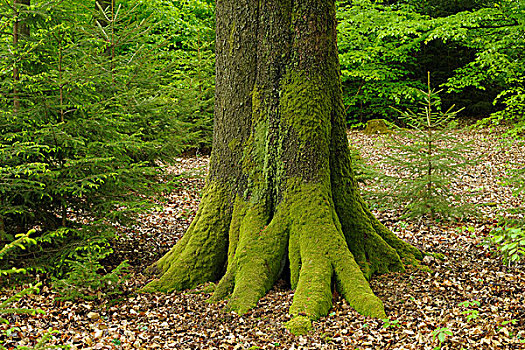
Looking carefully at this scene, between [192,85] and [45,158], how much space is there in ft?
19.5

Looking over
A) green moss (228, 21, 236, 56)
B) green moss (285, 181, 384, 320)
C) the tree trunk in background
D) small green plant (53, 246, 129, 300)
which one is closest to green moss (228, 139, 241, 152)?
green moss (285, 181, 384, 320)

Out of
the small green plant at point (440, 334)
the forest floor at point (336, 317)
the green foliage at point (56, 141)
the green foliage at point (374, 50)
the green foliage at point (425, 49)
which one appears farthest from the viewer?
the green foliage at point (374, 50)

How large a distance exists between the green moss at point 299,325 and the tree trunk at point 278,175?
1.19ft

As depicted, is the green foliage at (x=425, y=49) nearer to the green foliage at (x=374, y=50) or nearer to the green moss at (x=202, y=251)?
the green foliage at (x=374, y=50)

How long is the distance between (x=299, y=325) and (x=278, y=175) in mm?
1453

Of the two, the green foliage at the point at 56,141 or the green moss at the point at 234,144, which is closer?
the green foliage at the point at 56,141

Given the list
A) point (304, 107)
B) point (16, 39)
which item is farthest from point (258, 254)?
point (16, 39)

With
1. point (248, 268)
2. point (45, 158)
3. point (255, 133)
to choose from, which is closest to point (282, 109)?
point (255, 133)

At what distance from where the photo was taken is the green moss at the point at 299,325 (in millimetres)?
3369

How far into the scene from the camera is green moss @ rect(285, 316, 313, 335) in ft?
11.1

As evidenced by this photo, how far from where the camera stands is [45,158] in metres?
4.34

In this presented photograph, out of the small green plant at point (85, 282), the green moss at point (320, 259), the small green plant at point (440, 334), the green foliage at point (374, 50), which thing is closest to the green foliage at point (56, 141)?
the small green plant at point (85, 282)

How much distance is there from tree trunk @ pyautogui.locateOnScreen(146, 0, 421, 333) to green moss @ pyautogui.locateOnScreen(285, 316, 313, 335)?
14.3 inches

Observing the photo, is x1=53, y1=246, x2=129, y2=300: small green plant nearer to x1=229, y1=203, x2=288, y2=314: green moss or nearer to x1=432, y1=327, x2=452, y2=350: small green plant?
x1=229, y1=203, x2=288, y2=314: green moss
